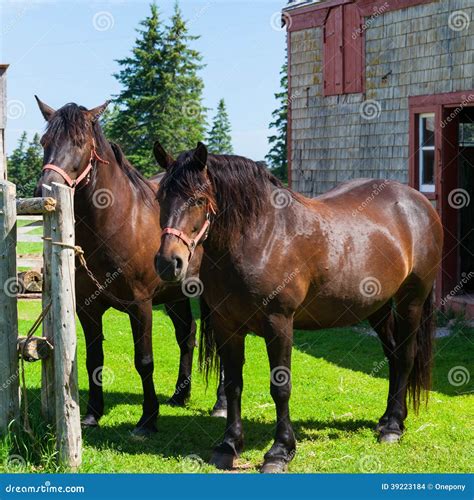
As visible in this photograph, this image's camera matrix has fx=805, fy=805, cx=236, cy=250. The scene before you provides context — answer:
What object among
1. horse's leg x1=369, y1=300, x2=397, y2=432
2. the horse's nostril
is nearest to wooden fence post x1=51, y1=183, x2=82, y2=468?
the horse's nostril

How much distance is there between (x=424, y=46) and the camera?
10898 millimetres

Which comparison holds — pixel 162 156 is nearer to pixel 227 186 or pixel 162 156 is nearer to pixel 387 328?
pixel 227 186

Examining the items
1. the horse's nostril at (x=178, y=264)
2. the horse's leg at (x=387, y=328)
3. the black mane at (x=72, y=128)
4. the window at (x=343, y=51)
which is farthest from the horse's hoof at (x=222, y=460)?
the window at (x=343, y=51)

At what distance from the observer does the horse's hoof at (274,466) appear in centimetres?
507

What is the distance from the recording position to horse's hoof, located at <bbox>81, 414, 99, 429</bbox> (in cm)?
626

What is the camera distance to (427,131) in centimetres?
1105

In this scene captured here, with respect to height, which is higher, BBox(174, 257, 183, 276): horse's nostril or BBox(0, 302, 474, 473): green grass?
BBox(174, 257, 183, 276): horse's nostril

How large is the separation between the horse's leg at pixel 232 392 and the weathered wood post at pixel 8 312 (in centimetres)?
135

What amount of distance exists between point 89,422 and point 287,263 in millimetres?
2208

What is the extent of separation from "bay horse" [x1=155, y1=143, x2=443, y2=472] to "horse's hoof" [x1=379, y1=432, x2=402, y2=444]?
0.01m

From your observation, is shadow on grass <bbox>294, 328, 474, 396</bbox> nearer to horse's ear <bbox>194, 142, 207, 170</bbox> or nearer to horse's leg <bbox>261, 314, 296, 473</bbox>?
horse's leg <bbox>261, 314, 296, 473</bbox>

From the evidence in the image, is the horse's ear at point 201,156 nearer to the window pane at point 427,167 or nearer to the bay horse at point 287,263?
the bay horse at point 287,263

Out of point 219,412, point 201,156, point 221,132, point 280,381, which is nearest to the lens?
point 201,156

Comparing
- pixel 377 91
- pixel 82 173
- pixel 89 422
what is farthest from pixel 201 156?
pixel 377 91
